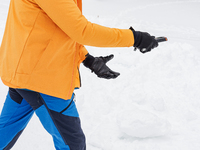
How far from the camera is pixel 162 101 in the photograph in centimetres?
264

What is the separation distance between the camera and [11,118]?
1.48 meters

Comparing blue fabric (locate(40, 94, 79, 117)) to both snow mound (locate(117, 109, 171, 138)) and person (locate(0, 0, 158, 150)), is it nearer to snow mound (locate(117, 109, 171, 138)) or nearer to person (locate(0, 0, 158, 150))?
person (locate(0, 0, 158, 150))

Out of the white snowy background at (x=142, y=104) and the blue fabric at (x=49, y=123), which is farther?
the white snowy background at (x=142, y=104)

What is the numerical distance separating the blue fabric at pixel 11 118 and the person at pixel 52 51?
0.02m

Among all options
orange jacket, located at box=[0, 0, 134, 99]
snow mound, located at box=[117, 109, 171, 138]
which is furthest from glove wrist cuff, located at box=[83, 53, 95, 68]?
snow mound, located at box=[117, 109, 171, 138]

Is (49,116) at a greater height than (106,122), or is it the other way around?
(49,116)

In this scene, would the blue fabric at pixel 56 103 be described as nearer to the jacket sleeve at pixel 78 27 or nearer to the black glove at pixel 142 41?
the jacket sleeve at pixel 78 27

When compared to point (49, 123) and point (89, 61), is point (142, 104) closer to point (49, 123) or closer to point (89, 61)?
point (89, 61)

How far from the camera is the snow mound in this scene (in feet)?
6.87

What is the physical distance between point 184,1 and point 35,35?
30.0ft

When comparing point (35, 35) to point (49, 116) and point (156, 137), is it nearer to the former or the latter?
point (49, 116)

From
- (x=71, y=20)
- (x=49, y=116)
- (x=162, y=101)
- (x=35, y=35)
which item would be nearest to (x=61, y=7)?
(x=71, y=20)

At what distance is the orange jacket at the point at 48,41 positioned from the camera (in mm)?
1079

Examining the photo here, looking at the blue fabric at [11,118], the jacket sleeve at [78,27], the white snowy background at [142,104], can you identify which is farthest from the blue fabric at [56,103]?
the white snowy background at [142,104]
